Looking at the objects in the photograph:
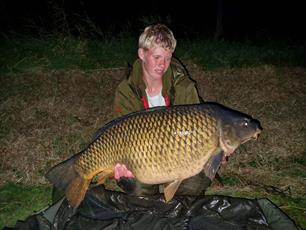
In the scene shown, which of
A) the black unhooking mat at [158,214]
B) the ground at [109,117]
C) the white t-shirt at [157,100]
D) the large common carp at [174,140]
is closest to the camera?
the large common carp at [174,140]

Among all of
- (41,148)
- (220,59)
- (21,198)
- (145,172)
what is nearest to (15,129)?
(41,148)

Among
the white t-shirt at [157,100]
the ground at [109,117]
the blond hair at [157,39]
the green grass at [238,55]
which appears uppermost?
the blond hair at [157,39]

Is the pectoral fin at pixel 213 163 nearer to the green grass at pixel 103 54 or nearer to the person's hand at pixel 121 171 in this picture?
the person's hand at pixel 121 171

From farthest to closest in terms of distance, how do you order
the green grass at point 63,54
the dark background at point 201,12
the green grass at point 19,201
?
1. the dark background at point 201,12
2. the green grass at point 63,54
3. the green grass at point 19,201

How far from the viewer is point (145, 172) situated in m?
1.73

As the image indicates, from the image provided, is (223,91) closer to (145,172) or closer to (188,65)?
(188,65)

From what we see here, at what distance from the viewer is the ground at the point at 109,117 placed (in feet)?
8.23

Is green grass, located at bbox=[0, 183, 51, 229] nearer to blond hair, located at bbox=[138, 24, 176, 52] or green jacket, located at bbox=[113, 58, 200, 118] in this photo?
green jacket, located at bbox=[113, 58, 200, 118]

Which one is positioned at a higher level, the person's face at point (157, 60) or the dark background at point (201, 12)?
the person's face at point (157, 60)

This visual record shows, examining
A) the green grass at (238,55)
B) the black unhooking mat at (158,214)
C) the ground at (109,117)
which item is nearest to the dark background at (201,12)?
the green grass at (238,55)

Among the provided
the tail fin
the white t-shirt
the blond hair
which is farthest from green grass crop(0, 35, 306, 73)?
the tail fin

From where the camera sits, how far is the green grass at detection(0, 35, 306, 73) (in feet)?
13.0

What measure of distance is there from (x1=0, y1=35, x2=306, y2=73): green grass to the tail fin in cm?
212

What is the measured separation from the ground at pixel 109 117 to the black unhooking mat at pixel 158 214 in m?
0.47
